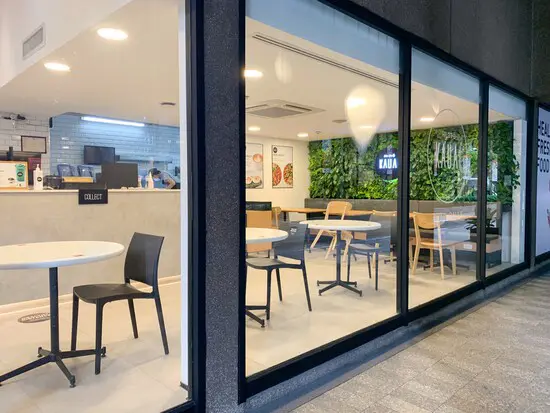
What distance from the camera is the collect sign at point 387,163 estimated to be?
347 centimetres

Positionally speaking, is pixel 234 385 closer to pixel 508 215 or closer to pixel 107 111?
pixel 508 215

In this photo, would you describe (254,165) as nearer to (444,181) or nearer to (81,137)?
(444,181)

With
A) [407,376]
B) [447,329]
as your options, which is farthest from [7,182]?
[447,329]

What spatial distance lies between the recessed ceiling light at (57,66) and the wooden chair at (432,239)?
369cm

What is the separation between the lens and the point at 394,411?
218 cm

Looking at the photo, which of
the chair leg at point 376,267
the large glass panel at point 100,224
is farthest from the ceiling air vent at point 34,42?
the chair leg at point 376,267

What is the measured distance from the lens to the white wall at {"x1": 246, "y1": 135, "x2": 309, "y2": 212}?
2877 mm

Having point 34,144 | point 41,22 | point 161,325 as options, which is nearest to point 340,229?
point 161,325

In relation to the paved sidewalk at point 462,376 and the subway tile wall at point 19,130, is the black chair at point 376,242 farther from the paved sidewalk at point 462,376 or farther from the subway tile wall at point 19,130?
the subway tile wall at point 19,130

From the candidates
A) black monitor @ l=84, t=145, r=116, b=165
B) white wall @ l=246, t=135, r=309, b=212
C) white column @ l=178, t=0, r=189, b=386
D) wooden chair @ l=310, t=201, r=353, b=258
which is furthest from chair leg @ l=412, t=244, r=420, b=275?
black monitor @ l=84, t=145, r=116, b=165

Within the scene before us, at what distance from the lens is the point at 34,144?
675cm

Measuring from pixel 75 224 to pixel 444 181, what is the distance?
3860mm

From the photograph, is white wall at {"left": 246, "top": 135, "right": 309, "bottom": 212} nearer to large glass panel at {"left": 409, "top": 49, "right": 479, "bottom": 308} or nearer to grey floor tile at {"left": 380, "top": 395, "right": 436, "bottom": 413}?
large glass panel at {"left": 409, "top": 49, "right": 479, "bottom": 308}

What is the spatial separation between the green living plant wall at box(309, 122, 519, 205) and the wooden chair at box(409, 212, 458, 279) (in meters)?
0.23
